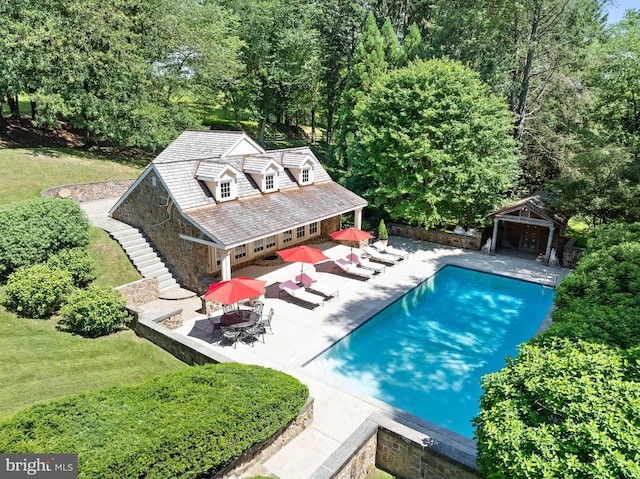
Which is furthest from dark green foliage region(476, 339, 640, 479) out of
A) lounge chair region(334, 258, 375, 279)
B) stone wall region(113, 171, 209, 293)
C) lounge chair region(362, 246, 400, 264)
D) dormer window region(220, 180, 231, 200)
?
lounge chair region(362, 246, 400, 264)

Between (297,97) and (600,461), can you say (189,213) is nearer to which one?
(600,461)

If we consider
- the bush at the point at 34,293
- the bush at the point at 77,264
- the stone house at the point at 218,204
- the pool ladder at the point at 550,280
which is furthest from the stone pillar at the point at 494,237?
the bush at the point at 34,293

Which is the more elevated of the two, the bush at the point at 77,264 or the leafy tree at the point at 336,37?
the leafy tree at the point at 336,37

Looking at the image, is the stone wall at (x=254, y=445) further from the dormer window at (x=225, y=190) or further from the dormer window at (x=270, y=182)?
the dormer window at (x=270, y=182)

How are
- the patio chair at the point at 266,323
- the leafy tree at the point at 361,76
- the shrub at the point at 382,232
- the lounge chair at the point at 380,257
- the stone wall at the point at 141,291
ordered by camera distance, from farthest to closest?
the leafy tree at the point at 361,76 → the shrub at the point at 382,232 → the lounge chair at the point at 380,257 → the stone wall at the point at 141,291 → the patio chair at the point at 266,323

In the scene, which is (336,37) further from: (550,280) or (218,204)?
(550,280)

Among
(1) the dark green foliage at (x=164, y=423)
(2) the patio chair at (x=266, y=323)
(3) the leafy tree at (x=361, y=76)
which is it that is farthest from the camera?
(3) the leafy tree at (x=361, y=76)
